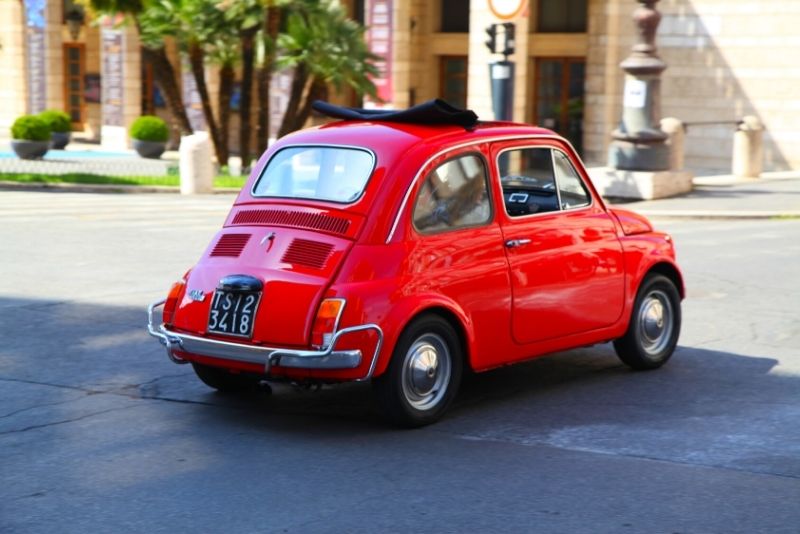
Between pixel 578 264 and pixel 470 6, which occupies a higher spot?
pixel 470 6

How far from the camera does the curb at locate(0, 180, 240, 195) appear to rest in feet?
84.1

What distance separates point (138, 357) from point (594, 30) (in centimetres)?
2638

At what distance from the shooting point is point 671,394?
331 inches

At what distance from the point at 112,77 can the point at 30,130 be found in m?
7.96

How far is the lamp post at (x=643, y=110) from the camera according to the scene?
23.3 meters

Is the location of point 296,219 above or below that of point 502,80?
below

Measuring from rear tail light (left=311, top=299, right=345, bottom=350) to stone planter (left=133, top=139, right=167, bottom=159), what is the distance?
30.7 metres

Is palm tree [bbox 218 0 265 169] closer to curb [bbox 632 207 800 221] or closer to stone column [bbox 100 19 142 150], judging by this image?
stone column [bbox 100 19 142 150]

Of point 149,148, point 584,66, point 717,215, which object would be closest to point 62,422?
point 717,215

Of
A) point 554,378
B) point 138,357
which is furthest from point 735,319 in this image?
point 138,357

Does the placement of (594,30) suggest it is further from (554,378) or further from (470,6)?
(554,378)

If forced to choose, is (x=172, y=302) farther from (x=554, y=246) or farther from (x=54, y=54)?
(x=54, y=54)

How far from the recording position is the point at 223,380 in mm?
8172

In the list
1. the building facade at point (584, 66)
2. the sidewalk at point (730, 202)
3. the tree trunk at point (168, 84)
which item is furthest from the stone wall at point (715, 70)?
the tree trunk at point (168, 84)
